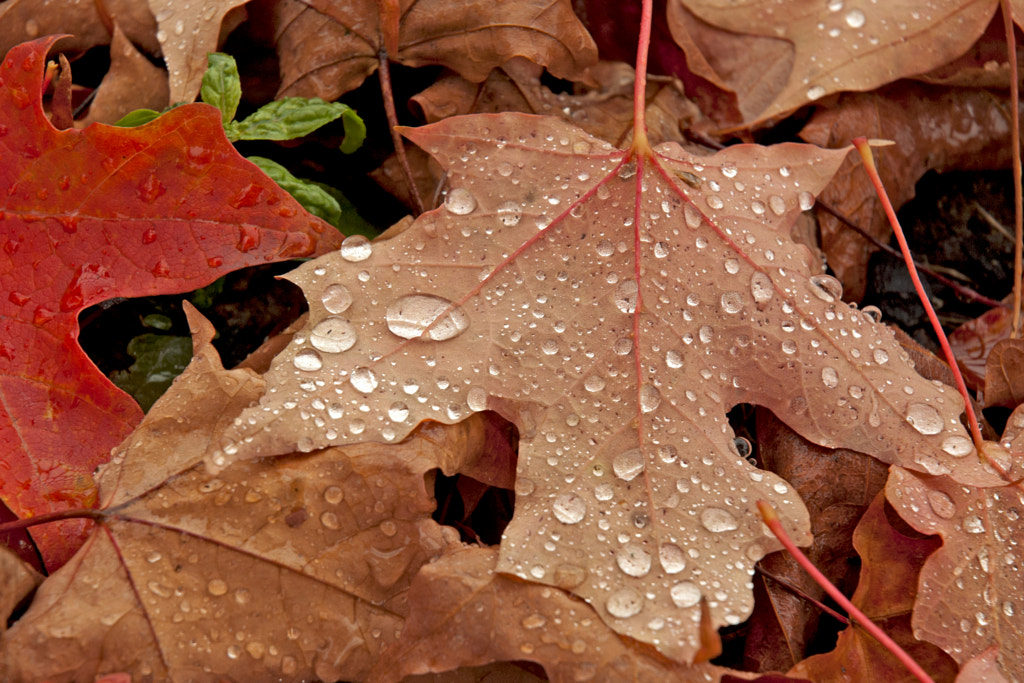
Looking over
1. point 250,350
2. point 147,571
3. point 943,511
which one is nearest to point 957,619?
point 943,511

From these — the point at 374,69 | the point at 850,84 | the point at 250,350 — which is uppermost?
the point at 850,84

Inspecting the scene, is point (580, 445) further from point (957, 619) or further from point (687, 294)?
point (957, 619)

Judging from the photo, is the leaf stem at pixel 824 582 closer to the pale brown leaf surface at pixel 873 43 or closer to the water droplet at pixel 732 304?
the water droplet at pixel 732 304

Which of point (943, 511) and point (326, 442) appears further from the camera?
point (943, 511)

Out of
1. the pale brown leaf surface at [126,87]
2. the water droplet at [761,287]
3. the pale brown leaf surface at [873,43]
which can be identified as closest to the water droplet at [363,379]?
the water droplet at [761,287]

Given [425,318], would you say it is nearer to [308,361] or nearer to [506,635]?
[308,361]

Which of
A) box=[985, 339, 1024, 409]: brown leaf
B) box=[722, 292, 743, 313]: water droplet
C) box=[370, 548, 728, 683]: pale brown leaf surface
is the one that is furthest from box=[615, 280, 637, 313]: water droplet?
box=[985, 339, 1024, 409]: brown leaf
